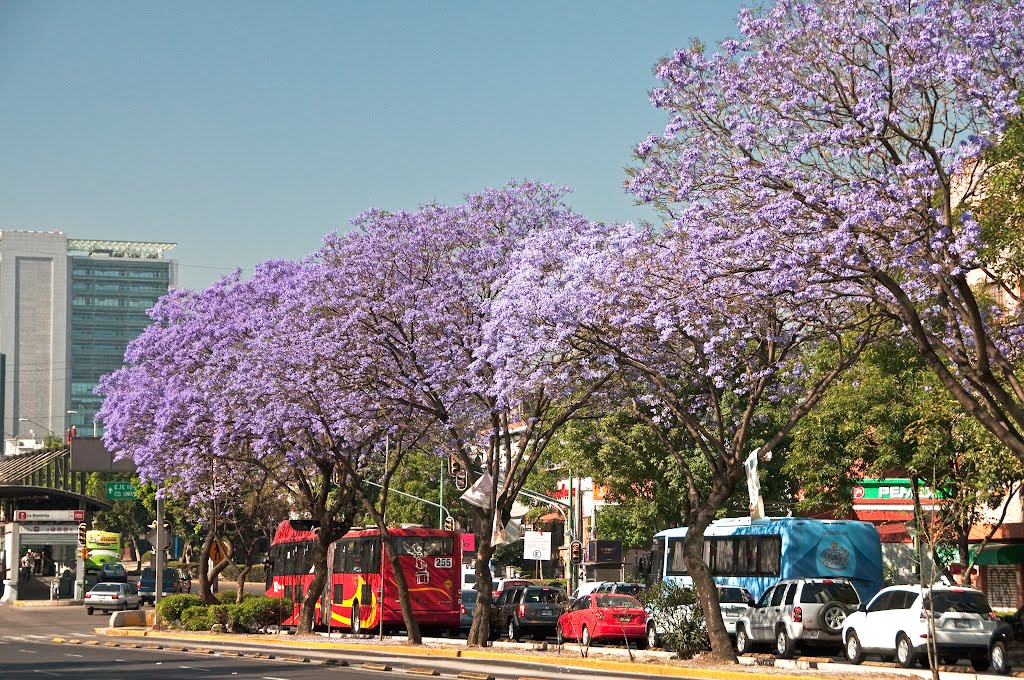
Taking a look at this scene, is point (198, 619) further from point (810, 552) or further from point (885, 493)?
point (885, 493)

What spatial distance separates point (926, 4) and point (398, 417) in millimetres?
20492

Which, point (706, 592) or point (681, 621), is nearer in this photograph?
point (706, 592)

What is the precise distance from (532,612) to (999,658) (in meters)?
19.4

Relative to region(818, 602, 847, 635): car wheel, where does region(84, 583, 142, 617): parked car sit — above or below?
below

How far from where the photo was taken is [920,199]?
20.0 metres

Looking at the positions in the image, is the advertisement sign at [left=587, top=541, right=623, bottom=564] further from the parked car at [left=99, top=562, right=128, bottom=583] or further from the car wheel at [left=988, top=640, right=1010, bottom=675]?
the car wheel at [left=988, top=640, right=1010, bottom=675]

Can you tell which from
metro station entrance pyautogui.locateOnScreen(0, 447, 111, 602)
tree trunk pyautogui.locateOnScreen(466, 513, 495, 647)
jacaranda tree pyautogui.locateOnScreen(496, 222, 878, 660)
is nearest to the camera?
jacaranda tree pyautogui.locateOnScreen(496, 222, 878, 660)

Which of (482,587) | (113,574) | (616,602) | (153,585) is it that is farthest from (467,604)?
(113,574)

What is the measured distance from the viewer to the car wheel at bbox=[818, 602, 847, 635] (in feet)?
102

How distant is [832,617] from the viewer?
3117cm

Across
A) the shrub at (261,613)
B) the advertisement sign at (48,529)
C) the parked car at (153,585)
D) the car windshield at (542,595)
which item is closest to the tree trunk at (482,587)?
the car windshield at (542,595)

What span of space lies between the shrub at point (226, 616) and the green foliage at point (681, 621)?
2074cm

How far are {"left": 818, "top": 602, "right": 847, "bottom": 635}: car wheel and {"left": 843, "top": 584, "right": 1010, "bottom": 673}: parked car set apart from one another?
306 cm

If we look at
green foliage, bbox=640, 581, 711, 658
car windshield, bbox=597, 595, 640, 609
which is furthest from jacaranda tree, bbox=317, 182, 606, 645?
green foliage, bbox=640, 581, 711, 658
